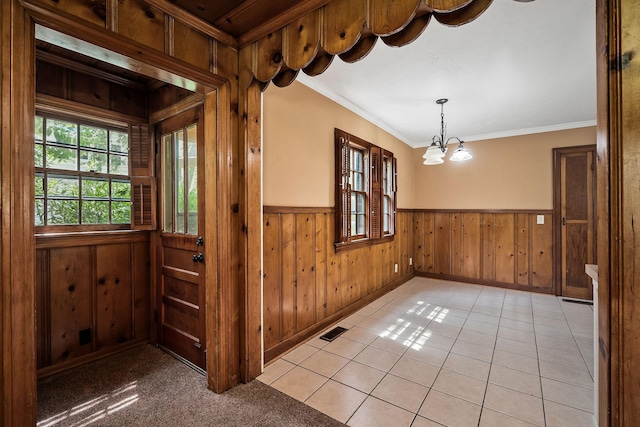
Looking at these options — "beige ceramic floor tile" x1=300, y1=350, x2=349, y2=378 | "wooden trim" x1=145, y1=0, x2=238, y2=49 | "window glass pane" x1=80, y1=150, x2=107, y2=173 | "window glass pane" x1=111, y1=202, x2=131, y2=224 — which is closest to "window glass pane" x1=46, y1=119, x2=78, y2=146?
"window glass pane" x1=80, y1=150, x2=107, y2=173

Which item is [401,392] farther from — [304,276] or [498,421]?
[304,276]

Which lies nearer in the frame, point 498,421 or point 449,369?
point 498,421

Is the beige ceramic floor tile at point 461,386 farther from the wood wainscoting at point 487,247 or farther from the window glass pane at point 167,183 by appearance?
the wood wainscoting at point 487,247

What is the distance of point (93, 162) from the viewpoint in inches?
95.7

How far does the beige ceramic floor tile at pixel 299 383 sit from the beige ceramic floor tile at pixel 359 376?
0.50ft

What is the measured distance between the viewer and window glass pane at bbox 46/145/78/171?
86.7 inches

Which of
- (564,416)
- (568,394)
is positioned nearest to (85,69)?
(564,416)

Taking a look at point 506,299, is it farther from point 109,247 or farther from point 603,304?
point 109,247

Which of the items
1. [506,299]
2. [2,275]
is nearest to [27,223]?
[2,275]

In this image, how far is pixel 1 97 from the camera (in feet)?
3.72

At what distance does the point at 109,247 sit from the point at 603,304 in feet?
10.6

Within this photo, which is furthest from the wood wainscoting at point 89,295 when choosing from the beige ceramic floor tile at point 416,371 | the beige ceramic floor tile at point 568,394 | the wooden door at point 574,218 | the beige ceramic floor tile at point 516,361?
the wooden door at point 574,218

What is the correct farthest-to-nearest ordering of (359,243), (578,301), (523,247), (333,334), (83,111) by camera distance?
(523,247) → (578,301) → (359,243) → (333,334) → (83,111)

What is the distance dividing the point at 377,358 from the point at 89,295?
99.4 inches
